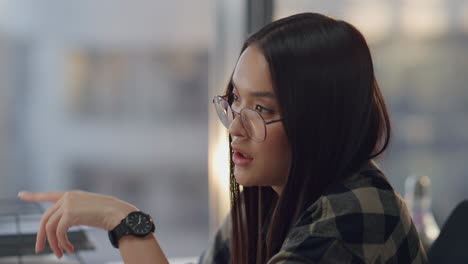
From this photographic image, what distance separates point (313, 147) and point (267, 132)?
69 millimetres

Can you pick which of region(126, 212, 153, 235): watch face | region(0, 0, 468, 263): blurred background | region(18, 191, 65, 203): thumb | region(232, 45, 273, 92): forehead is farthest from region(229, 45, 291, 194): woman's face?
region(0, 0, 468, 263): blurred background

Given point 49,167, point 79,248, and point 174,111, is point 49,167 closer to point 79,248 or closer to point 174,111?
point 174,111

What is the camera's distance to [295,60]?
97cm

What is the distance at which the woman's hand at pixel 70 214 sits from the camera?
1083 millimetres

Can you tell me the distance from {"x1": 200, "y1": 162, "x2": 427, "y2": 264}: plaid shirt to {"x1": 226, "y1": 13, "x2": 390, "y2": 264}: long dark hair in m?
0.04

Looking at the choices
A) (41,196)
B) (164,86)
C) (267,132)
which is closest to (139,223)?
(41,196)

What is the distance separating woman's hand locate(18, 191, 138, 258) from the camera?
3.55 ft

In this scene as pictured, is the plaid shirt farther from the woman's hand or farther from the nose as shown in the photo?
the woman's hand

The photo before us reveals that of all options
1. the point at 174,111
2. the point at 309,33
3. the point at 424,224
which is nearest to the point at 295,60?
the point at 309,33

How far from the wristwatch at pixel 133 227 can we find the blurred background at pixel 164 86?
3.44 ft

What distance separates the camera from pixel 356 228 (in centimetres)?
96

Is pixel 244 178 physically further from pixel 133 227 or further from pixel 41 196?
pixel 41 196

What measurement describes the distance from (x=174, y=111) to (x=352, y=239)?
186cm

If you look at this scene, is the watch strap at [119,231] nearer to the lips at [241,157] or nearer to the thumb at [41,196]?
the thumb at [41,196]
